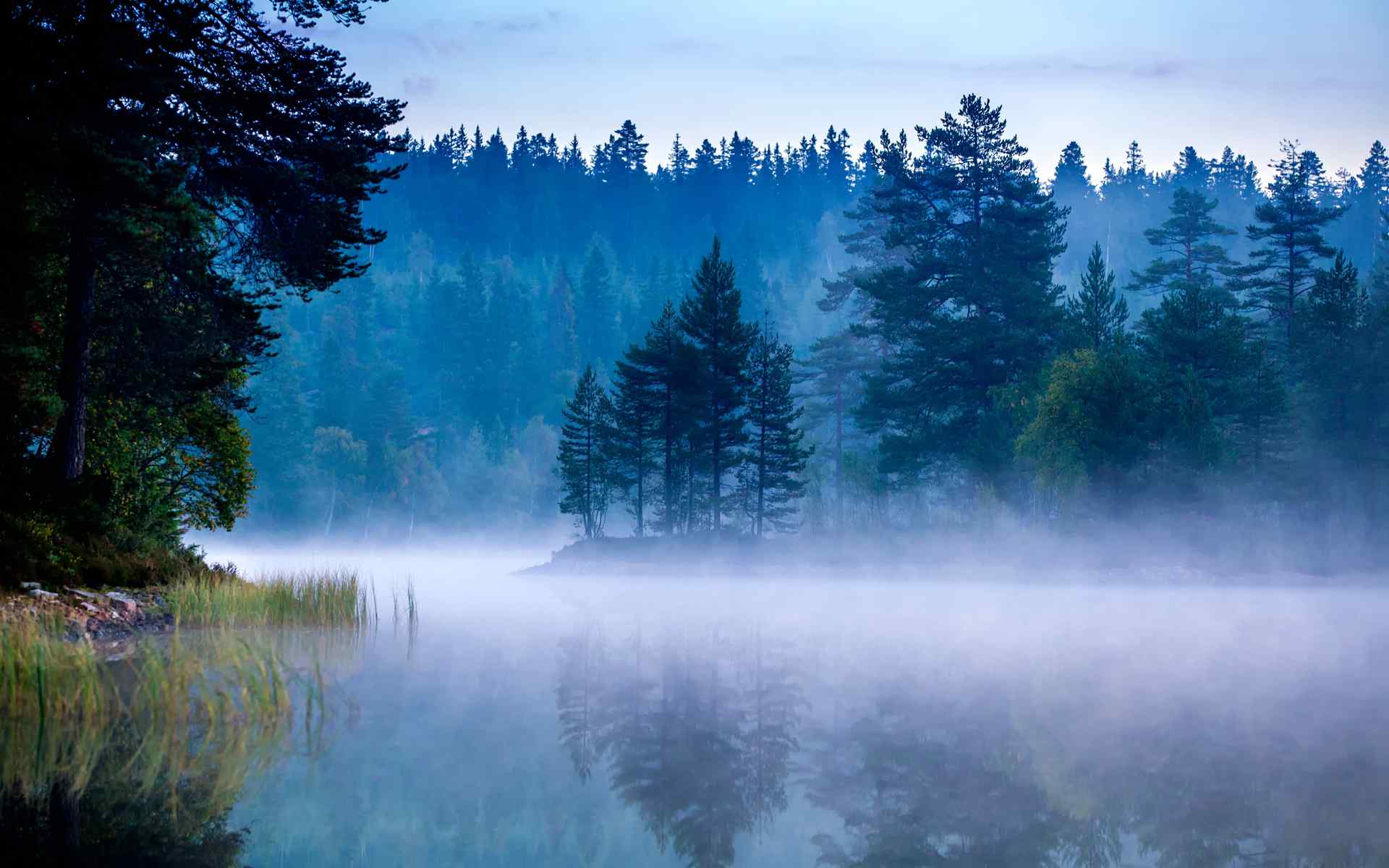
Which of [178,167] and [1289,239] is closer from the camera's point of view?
[178,167]

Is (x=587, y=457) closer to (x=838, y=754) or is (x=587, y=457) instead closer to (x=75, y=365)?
(x=75, y=365)

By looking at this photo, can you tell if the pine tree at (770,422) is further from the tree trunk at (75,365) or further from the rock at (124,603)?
the rock at (124,603)

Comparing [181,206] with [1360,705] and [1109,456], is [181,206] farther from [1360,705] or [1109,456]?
[1109,456]

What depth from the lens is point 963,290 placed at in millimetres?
61406

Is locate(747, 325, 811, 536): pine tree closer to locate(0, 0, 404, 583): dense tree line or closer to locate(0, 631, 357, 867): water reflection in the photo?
locate(0, 0, 404, 583): dense tree line

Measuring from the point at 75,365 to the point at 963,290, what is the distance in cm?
4891

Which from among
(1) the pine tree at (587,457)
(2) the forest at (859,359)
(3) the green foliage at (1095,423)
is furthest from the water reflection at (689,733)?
(1) the pine tree at (587,457)

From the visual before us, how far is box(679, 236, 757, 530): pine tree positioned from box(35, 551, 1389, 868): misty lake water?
39.0m

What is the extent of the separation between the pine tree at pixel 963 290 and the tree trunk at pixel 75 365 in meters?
44.7

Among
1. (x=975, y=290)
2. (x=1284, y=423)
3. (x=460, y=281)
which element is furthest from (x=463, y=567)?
(x=460, y=281)

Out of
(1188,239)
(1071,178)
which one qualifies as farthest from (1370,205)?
(1188,239)

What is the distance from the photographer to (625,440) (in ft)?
216

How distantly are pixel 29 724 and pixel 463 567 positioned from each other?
6803cm

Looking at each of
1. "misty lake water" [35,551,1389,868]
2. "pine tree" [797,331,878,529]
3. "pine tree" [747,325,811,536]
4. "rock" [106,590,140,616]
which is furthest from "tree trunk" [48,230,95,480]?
"pine tree" [797,331,878,529]
